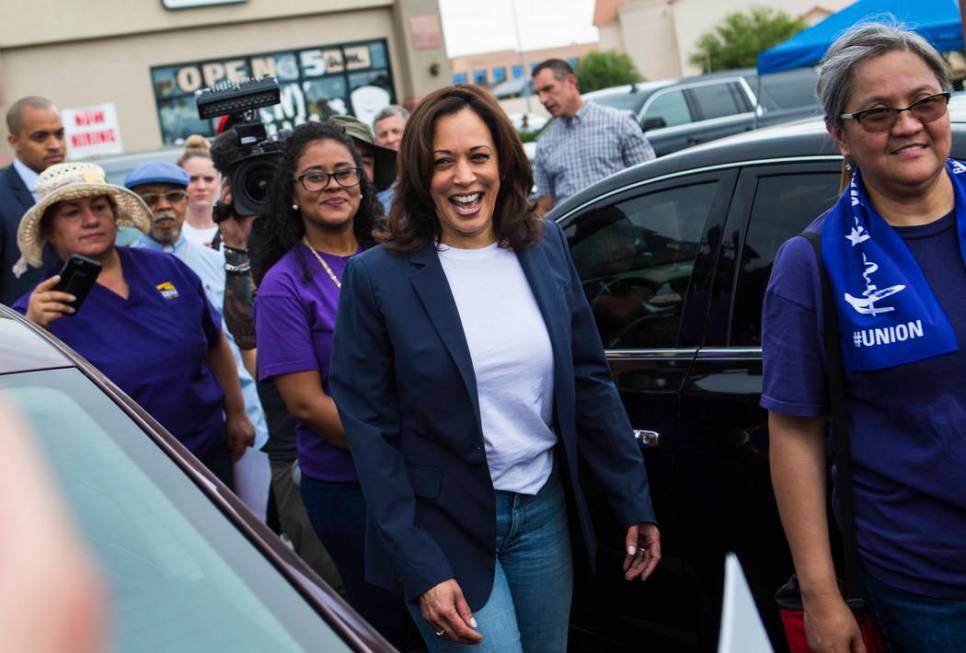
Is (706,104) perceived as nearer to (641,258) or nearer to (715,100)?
(715,100)

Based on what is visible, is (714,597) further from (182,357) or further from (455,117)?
(182,357)

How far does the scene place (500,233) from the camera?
2514 millimetres

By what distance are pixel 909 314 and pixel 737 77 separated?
1309cm

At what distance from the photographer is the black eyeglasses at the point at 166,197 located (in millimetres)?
5098

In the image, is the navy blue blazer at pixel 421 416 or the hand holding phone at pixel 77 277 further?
the hand holding phone at pixel 77 277

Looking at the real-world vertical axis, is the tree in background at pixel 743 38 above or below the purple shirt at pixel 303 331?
above

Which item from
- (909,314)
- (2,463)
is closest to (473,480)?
(909,314)

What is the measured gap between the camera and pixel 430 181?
2.46 metres

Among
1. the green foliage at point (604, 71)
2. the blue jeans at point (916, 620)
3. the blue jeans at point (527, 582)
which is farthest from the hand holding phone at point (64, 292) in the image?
→ the green foliage at point (604, 71)

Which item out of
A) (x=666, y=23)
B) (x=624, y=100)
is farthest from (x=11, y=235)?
(x=666, y=23)

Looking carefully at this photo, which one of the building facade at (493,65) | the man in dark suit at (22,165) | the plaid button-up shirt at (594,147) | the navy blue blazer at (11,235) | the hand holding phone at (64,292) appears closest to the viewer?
the hand holding phone at (64,292)

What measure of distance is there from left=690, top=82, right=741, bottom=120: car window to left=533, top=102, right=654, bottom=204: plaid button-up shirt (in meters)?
7.54

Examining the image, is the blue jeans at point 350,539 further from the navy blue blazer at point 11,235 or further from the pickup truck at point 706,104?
the pickup truck at point 706,104

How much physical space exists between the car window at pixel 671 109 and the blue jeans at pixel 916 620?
1185 cm
